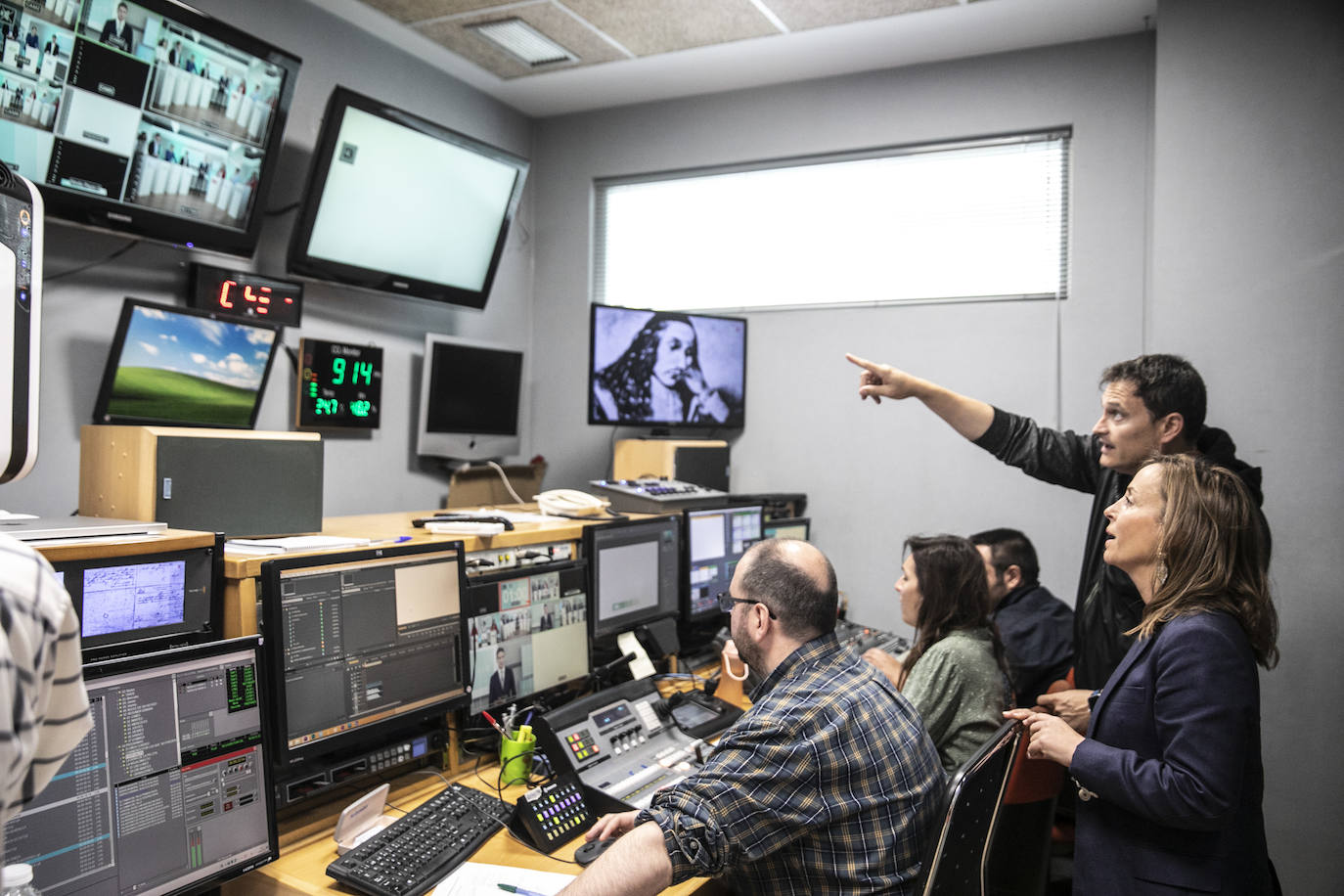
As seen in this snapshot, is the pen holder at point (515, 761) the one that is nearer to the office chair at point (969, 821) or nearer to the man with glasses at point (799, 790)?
the man with glasses at point (799, 790)

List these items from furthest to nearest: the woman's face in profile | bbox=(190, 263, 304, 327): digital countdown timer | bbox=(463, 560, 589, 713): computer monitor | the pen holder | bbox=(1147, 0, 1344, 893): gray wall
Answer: the woman's face in profile < bbox=(190, 263, 304, 327): digital countdown timer < bbox=(1147, 0, 1344, 893): gray wall < bbox=(463, 560, 589, 713): computer monitor < the pen holder

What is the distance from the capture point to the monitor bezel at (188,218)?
242 centimetres

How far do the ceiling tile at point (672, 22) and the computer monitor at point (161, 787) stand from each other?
8.72 feet

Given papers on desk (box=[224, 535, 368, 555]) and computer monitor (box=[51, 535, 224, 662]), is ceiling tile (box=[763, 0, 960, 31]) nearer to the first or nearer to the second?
papers on desk (box=[224, 535, 368, 555])

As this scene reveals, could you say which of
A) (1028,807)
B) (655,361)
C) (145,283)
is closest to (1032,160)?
(655,361)

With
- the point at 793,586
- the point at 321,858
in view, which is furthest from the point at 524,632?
the point at 793,586

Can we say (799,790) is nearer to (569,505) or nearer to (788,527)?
(569,505)

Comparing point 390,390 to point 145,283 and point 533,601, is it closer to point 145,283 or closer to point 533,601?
point 145,283

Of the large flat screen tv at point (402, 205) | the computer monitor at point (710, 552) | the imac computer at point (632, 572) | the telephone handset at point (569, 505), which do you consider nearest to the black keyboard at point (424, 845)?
the imac computer at point (632, 572)

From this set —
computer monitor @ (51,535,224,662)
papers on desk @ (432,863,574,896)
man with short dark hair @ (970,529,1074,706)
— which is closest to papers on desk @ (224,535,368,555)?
computer monitor @ (51,535,224,662)

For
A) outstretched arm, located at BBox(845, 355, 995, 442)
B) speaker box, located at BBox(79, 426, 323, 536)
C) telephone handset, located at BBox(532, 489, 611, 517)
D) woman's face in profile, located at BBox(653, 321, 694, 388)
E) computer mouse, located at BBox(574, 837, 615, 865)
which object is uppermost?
woman's face in profile, located at BBox(653, 321, 694, 388)

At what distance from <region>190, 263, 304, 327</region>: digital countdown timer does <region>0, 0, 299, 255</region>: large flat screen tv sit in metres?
0.12

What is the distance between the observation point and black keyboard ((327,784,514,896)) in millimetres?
1503

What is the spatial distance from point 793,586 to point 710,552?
4.81 feet
